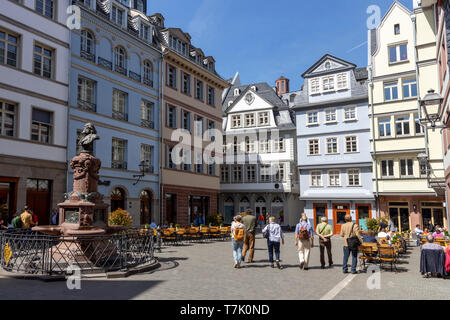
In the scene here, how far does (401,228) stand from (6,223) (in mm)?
26950

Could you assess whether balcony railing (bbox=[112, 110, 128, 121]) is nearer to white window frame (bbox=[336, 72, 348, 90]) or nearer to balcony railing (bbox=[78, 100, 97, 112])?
balcony railing (bbox=[78, 100, 97, 112])

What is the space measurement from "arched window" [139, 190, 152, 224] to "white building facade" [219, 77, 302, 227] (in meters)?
16.1

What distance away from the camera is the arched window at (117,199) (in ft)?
82.1

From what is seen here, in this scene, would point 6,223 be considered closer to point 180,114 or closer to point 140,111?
point 140,111

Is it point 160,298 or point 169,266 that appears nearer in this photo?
point 160,298

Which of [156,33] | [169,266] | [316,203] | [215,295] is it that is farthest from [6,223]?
[316,203]

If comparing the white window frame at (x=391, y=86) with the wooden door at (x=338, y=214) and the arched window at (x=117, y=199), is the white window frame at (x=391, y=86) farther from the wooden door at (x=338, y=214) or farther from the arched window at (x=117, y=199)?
the arched window at (x=117, y=199)

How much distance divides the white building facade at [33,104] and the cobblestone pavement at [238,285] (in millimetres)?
10289

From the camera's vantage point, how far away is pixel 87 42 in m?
24.1

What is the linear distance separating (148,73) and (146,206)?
9765 millimetres

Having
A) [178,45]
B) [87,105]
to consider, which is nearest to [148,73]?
[178,45]

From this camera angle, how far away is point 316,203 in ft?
115

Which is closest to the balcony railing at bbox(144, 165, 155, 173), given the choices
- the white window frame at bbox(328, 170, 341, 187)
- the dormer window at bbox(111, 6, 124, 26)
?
the dormer window at bbox(111, 6, 124, 26)

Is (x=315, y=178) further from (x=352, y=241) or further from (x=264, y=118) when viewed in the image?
(x=352, y=241)
